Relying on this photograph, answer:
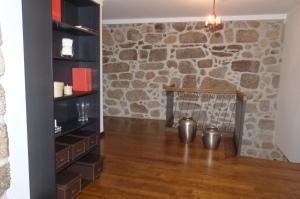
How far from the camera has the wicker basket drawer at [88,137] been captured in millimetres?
2348

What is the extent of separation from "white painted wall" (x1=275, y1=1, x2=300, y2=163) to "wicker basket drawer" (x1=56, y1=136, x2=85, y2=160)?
3.02 m

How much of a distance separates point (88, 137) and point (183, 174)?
3.67 feet

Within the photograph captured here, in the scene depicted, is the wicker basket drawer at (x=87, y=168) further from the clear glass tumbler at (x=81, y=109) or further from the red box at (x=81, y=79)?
the red box at (x=81, y=79)

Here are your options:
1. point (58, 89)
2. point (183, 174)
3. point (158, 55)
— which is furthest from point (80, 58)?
point (158, 55)

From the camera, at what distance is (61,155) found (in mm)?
1953

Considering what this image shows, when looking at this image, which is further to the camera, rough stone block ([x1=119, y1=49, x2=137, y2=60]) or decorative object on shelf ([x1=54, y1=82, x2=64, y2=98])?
rough stone block ([x1=119, y1=49, x2=137, y2=60])

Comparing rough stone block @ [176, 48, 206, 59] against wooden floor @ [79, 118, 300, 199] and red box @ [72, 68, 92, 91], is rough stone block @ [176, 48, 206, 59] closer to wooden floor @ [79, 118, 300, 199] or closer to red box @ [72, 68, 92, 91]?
wooden floor @ [79, 118, 300, 199]

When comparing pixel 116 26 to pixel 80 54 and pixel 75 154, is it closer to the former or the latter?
pixel 80 54

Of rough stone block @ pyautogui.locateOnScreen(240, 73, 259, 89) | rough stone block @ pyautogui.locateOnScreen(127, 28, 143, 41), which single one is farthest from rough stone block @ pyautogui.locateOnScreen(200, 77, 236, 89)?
rough stone block @ pyautogui.locateOnScreen(127, 28, 143, 41)

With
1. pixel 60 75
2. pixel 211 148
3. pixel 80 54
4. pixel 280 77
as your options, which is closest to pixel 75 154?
pixel 60 75

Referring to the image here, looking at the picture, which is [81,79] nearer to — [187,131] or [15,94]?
[15,94]

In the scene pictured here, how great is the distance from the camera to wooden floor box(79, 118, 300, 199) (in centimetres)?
228

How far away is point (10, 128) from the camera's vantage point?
1737 mm

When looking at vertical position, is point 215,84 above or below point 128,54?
below
